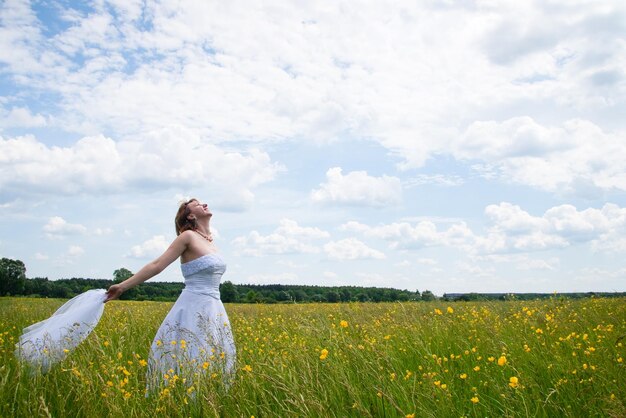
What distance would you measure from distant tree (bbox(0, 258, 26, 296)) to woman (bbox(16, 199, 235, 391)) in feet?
198

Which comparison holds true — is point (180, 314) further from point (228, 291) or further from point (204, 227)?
point (228, 291)

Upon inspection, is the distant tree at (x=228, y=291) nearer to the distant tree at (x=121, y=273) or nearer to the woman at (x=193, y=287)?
the distant tree at (x=121, y=273)

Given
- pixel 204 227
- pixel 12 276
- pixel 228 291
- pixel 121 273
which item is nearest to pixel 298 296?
pixel 204 227

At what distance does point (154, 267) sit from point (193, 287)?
51 centimetres

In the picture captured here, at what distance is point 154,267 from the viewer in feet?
17.8

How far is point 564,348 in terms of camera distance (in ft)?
16.0

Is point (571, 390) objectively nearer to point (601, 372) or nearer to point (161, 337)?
point (601, 372)

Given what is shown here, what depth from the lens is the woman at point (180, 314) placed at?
15.6 feet

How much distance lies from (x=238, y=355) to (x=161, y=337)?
1150 mm

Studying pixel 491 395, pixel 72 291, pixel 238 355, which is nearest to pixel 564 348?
pixel 491 395

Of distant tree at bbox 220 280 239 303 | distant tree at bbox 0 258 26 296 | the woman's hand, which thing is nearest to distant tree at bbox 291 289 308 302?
the woman's hand

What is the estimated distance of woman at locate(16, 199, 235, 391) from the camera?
188 inches

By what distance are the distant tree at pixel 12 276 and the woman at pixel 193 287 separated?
199 ft

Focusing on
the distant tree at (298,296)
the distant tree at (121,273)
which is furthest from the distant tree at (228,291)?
the distant tree at (298,296)
